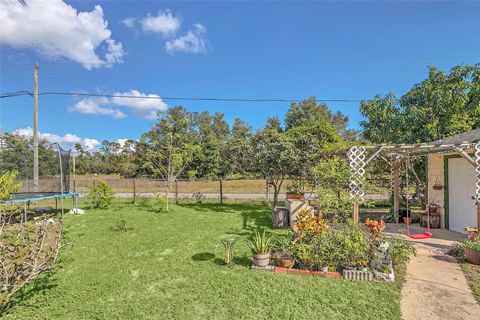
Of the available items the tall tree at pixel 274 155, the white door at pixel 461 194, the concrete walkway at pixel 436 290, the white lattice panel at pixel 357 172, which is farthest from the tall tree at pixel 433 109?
the concrete walkway at pixel 436 290

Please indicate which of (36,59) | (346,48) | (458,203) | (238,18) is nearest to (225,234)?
(458,203)

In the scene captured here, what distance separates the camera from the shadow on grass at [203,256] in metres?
5.20

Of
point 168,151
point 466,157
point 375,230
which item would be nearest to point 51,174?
point 168,151

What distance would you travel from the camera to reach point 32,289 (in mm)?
3887

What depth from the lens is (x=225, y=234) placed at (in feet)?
23.1

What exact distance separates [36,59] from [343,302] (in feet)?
48.6

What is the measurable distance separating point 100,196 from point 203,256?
26.8 feet

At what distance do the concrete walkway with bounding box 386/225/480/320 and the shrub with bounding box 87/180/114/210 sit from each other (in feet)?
35.8

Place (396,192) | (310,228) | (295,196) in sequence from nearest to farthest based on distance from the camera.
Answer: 1. (310,228)
2. (295,196)
3. (396,192)

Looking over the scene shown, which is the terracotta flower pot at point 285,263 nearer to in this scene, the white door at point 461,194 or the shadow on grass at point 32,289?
the shadow on grass at point 32,289

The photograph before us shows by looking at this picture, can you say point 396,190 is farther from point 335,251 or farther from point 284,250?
point 284,250

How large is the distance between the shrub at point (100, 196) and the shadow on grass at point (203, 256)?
25.7ft

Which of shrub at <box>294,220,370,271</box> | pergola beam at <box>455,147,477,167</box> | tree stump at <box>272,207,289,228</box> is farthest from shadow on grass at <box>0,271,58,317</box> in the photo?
pergola beam at <box>455,147,477,167</box>

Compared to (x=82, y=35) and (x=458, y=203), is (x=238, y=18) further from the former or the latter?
(x=458, y=203)
